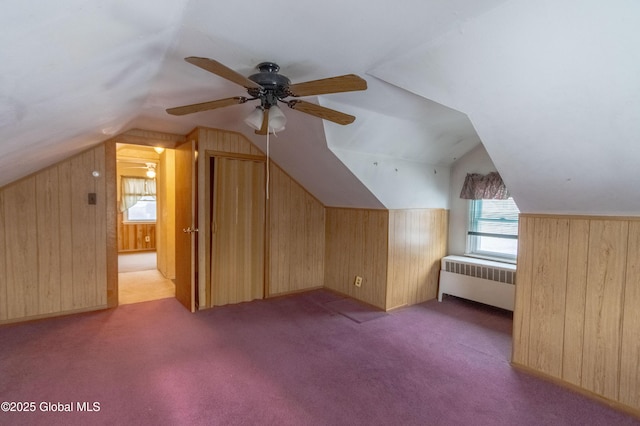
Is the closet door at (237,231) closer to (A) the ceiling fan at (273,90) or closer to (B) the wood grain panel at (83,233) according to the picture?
(B) the wood grain panel at (83,233)

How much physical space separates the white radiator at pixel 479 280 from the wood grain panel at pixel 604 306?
1179 millimetres

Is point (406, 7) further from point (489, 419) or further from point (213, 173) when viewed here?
point (213, 173)

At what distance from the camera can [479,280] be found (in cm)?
364

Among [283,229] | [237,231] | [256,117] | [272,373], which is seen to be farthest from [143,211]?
[256,117]

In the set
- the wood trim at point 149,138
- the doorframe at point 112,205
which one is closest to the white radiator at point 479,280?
the wood trim at point 149,138

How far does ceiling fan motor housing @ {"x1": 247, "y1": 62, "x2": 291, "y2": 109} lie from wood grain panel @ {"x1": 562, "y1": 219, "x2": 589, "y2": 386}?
2.26 meters

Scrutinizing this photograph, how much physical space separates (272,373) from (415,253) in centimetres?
236

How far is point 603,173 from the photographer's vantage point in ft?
5.76

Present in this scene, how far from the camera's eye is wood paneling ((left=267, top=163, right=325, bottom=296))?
4.09m

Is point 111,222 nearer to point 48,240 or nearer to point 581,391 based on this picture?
point 48,240

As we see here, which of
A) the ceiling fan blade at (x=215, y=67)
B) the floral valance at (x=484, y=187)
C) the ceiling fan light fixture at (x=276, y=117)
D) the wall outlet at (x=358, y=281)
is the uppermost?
the ceiling fan blade at (x=215, y=67)

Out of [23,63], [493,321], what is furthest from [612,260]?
[23,63]

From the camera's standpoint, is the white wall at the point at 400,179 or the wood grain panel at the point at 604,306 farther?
the white wall at the point at 400,179

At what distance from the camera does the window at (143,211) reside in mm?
7551
